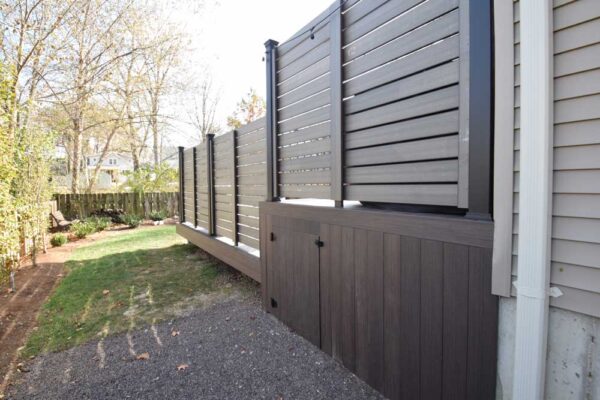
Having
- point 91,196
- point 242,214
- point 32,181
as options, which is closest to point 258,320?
point 242,214

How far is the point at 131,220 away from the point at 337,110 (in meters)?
9.94

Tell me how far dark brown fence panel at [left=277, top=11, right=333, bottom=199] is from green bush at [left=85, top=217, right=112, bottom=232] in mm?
8646

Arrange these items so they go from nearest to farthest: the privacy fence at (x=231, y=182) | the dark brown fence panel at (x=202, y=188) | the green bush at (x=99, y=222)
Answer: the privacy fence at (x=231, y=182) < the dark brown fence panel at (x=202, y=188) < the green bush at (x=99, y=222)

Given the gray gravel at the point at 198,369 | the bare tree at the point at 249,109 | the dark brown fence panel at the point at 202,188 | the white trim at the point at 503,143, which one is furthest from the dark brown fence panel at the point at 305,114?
the bare tree at the point at 249,109

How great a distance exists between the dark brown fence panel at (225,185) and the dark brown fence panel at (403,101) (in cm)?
269

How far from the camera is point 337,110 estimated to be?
93.4 inches

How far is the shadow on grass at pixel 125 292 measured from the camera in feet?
10.2

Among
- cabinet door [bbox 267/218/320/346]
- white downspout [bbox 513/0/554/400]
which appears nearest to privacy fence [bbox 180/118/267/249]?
cabinet door [bbox 267/218/320/346]

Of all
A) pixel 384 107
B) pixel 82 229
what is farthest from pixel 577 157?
pixel 82 229

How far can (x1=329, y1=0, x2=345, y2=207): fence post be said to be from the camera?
2.35 metres

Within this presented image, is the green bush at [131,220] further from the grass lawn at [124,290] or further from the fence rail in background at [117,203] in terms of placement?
the grass lawn at [124,290]

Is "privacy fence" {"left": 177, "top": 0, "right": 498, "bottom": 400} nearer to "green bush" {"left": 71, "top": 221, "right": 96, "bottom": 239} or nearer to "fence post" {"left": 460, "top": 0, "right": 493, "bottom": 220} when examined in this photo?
"fence post" {"left": 460, "top": 0, "right": 493, "bottom": 220}

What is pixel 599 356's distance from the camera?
3.86 ft

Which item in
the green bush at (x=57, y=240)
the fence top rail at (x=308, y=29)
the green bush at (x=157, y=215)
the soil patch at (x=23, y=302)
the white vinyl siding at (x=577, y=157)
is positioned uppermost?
the fence top rail at (x=308, y=29)
